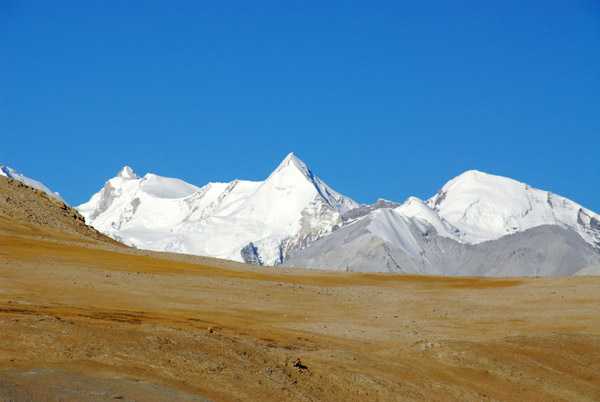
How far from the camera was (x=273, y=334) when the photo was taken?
29.2 m

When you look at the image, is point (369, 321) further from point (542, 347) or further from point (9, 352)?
point (9, 352)

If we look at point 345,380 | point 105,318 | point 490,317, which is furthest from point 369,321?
point 345,380

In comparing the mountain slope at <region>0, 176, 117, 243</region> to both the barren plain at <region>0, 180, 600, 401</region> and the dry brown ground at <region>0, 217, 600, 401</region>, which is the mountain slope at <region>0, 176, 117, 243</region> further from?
the barren plain at <region>0, 180, 600, 401</region>

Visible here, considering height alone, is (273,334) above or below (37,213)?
below

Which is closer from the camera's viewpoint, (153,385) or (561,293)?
(153,385)

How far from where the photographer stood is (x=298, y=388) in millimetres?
19562

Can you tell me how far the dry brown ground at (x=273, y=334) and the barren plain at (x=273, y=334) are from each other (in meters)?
0.06

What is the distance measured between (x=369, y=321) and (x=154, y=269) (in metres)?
17.9

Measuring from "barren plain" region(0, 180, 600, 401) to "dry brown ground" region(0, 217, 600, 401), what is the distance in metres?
0.06

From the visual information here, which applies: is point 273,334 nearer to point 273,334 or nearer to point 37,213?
point 273,334

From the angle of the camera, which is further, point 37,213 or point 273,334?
point 37,213

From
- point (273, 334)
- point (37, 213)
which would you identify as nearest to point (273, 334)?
point (273, 334)

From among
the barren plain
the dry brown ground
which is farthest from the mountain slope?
the barren plain

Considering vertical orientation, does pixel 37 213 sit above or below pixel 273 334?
above
